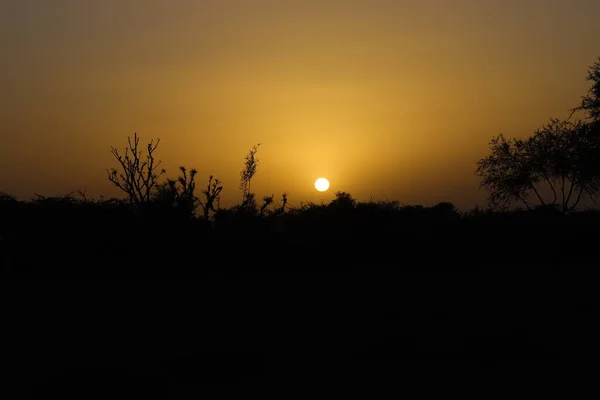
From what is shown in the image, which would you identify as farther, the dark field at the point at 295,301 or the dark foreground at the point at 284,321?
the dark field at the point at 295,301

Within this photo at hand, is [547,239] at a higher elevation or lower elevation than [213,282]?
higher

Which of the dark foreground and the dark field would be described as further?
the dark field

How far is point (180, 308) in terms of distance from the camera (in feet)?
42.6

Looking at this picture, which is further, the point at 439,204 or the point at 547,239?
the point at 439,204

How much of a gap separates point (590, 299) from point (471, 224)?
28.2 feet

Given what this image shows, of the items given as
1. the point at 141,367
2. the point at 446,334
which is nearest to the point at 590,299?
the point at 446,334

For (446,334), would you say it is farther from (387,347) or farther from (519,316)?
(519,316)

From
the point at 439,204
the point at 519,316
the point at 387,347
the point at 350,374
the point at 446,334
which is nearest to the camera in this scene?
the point at 350,374

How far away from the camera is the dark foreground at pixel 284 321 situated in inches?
348

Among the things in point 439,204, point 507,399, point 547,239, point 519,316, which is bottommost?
point 507,399

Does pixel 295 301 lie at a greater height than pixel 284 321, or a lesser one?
greater

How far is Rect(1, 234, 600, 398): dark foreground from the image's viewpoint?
8836 millimetres

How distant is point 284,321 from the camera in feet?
39.6

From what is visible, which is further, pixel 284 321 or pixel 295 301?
pixel 295 301
